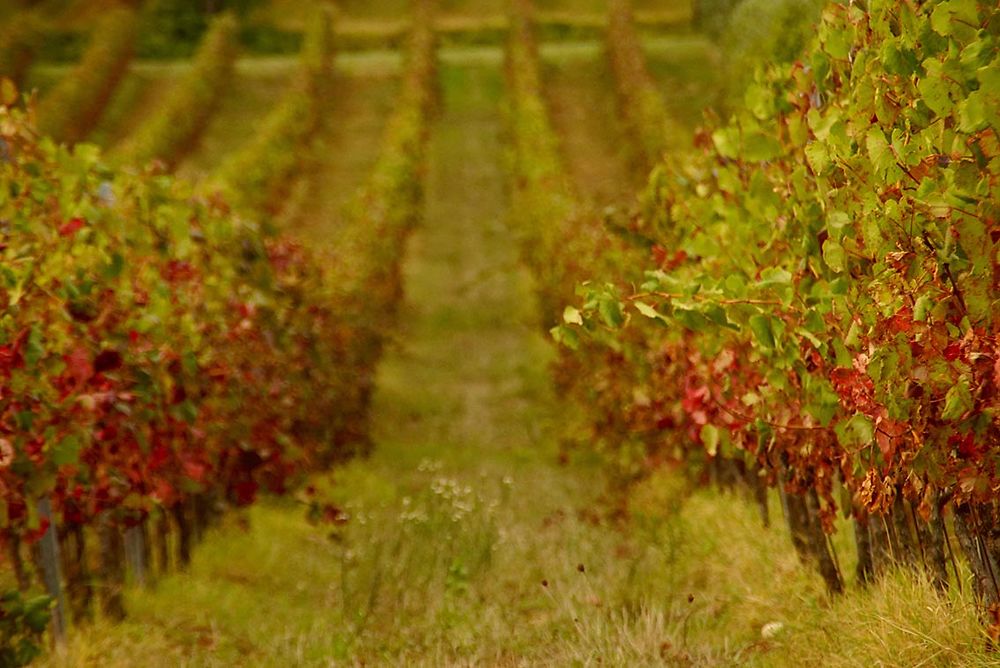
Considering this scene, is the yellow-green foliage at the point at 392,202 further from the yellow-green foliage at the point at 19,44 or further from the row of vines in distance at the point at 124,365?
the yellow-green foliage at the point at 19,44

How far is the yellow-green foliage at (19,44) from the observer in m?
36.4

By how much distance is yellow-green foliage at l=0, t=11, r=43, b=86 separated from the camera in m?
36.4

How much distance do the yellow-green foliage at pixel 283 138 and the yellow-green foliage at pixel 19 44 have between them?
30.6 ft

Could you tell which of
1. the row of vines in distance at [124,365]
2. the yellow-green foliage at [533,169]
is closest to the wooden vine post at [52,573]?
the row of vines in distance at [124,365]

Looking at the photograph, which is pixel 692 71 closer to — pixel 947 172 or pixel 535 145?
pixel 535 145

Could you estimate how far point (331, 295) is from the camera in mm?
10203

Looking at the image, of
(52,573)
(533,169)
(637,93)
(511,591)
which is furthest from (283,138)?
(52,573)

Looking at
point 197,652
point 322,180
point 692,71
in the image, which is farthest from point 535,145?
point 197,652

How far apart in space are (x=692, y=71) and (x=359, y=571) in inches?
1256

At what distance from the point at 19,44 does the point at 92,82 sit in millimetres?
5155

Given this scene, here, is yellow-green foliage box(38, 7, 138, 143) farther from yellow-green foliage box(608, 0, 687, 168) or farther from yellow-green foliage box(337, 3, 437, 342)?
yellow-green foliage box(608, 0, 687, 168)

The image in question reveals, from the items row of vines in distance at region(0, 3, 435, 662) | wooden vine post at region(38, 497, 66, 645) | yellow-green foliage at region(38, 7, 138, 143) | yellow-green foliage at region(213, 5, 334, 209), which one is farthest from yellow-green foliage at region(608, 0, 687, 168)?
wooden vine post at region(38, 497, 66, 645)

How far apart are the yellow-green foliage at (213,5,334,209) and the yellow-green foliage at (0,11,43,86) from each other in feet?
30.6

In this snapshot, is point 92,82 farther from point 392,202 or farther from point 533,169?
point 533,169
